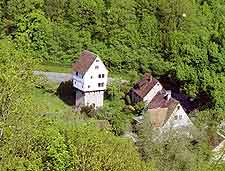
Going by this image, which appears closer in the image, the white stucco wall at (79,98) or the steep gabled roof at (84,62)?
the steep gabled roof at (84,62)

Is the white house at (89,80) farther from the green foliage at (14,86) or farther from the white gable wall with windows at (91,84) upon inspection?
the green foliage at (14,86)

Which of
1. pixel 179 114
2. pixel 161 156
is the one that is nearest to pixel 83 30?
pixel 179 114

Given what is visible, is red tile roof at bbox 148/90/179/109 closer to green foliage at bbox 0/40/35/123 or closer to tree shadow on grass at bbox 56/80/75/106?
tree shadow on grass at bbox 56/80/75/106

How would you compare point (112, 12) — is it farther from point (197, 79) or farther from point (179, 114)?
point (179, 114)

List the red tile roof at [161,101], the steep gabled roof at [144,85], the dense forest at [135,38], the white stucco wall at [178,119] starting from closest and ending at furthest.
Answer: the white stucco wall at [178,119]
the red tile roof at [161,101]
the steep gabled roof at [144,85]
the dense forest at [135,38]

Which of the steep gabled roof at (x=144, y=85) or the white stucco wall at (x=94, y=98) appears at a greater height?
the steep gabled roof at (x=144, y=85)

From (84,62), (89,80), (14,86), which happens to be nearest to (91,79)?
(89,80)

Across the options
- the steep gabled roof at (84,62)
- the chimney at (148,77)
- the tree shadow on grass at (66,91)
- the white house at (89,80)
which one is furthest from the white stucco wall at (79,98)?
the chimney at (148,77)
